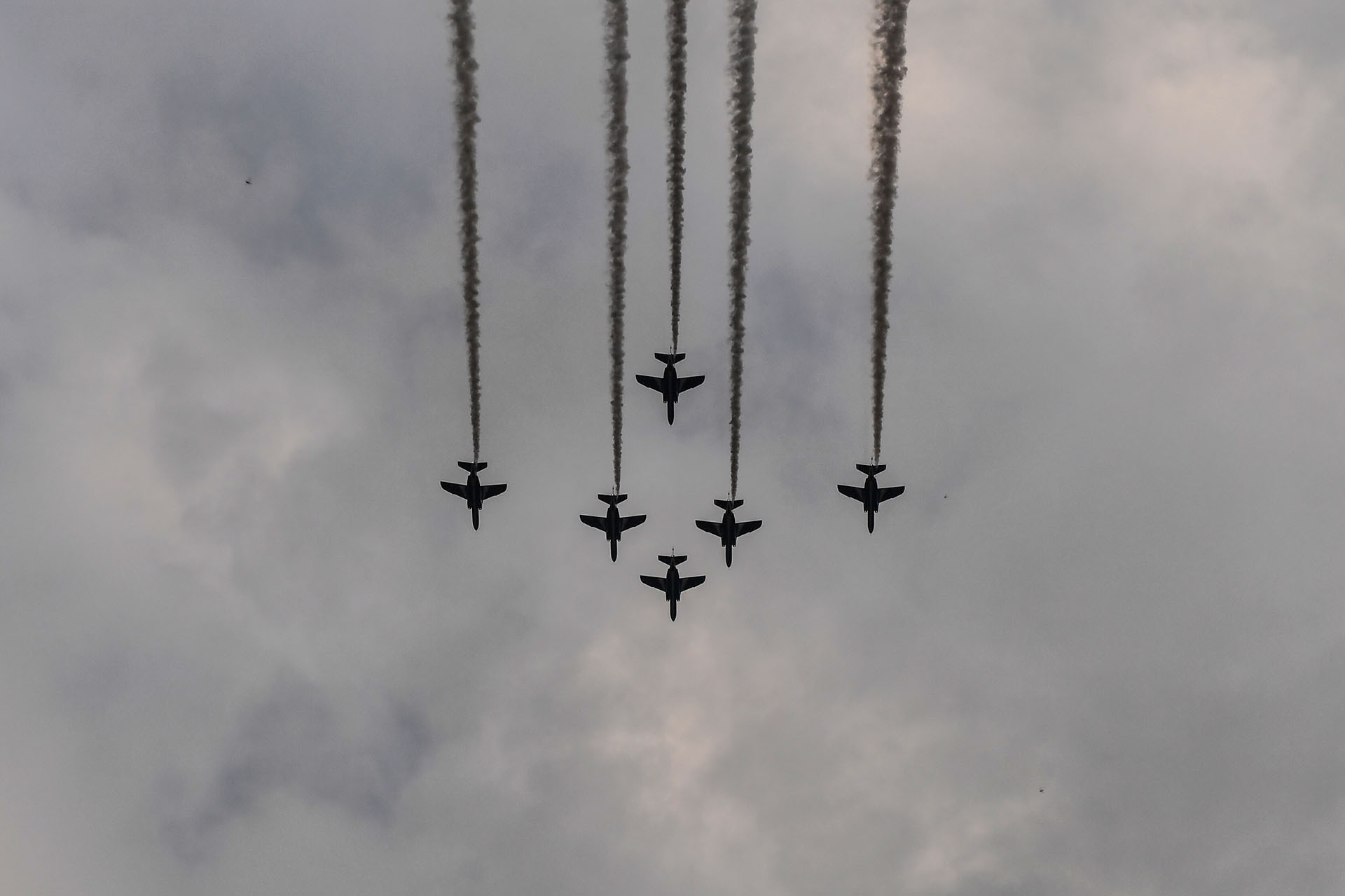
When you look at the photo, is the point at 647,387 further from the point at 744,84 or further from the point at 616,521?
the point at 744,84

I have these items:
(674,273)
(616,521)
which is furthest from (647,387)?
(674,273)

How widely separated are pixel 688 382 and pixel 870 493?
9.34 meters

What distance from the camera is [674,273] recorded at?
46.4 m

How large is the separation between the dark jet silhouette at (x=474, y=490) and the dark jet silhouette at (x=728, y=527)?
31.6 ft

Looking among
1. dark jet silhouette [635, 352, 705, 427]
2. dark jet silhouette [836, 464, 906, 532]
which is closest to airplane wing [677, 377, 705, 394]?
dark jet silhouette [635, 352, 705, 427]

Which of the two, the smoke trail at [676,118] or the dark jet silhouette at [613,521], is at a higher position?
the smoke trail at [676,118]

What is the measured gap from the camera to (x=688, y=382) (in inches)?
2434

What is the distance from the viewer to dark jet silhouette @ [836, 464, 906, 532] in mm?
62172

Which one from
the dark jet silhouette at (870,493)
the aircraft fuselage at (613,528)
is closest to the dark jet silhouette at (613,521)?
the aircraft fuselage at (613,528)

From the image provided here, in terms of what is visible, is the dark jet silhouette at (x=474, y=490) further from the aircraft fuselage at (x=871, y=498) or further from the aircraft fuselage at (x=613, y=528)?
the aircraft fuselage at (x=871, y=498)

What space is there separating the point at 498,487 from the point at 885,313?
22.3 m

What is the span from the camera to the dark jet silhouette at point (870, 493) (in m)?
62.2

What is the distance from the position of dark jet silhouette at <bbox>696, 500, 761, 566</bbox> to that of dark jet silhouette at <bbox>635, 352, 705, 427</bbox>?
4.38 m

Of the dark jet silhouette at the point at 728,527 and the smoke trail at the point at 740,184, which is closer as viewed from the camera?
Answer: the smoke trail at the point at 740,184
